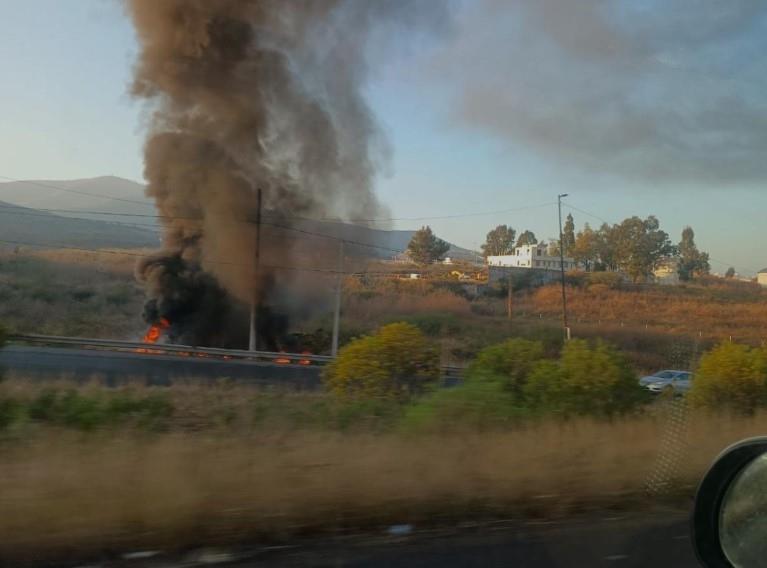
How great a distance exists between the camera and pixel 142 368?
1856 centimetres

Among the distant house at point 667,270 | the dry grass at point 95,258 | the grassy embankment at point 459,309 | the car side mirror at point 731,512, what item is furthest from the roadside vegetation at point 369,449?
the distant house at point 667,270

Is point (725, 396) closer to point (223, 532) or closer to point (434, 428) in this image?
point (434, 428)

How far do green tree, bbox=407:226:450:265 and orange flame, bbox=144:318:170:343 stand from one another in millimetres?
33390

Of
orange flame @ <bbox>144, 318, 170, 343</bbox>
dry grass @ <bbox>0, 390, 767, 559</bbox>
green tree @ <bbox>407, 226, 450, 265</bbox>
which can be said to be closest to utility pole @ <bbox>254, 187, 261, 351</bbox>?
orange flame @ <bbox>144, 318, 170, 343</bbox>

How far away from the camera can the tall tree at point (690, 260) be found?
59969mm

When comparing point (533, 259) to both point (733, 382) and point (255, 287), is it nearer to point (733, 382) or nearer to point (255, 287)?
point (255, 287)

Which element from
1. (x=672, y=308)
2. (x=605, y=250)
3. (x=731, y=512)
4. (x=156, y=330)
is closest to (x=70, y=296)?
(x=156, y=330)

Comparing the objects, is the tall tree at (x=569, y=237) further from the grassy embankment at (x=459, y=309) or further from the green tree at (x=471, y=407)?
the green tree at (x=471, y=407)

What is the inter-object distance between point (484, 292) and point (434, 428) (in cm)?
3598

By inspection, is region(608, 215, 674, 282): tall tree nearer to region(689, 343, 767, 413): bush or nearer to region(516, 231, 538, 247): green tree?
region(516, 231, 538, 247): green tree

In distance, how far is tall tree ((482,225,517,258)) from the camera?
2958 inches

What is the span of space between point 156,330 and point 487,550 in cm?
2748

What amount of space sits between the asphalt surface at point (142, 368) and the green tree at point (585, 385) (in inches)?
246

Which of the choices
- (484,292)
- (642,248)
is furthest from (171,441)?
(642,248)
